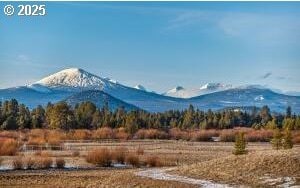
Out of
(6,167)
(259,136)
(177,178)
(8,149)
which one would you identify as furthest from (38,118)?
(177,178)

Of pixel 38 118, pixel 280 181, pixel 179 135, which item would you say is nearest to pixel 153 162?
pixel 280 181

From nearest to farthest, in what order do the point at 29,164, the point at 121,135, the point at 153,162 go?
1. the point at 29,164
2. the point at 153,162
3. the point at 121,135

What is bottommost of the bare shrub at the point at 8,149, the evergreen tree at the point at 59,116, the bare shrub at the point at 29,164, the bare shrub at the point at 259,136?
the bare shrub at the point at 29,164

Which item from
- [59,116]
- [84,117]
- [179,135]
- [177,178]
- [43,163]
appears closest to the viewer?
[177,178]

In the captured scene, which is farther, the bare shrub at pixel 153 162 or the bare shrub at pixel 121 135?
the bare shrub at pixel 121 135

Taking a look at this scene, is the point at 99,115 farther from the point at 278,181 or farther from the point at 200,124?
the point at 278,181

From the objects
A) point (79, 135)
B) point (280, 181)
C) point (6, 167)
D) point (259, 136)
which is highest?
point (79, 135)

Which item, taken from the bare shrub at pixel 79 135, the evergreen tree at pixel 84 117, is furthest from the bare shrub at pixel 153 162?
the evergreen tree at pixel 84 117

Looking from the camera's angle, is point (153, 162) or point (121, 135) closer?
point (153, 162)

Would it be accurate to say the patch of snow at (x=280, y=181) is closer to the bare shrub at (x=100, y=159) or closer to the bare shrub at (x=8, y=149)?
the bare shrub at (x=100, y=159)

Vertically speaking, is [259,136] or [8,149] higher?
[259,136]

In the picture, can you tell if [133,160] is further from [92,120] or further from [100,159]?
[92,120]

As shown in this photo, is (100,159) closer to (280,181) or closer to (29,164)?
(29,164)

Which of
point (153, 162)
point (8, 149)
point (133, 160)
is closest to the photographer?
point (153, 162)
